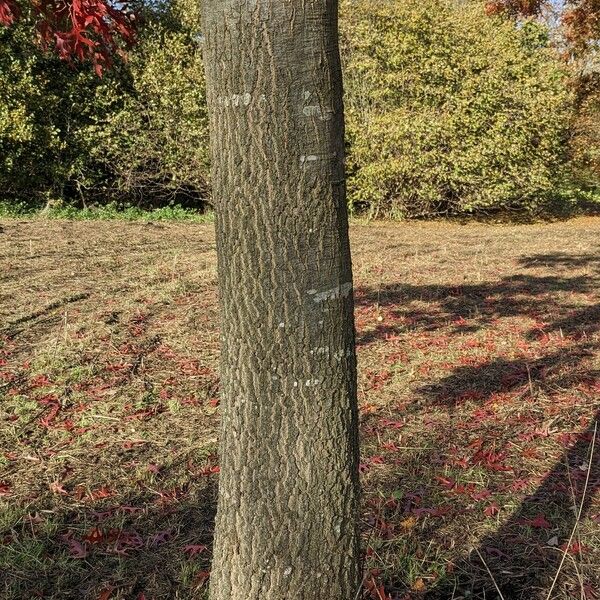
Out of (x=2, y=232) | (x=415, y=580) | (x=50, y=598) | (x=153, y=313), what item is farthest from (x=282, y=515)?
(x=2, y=232)

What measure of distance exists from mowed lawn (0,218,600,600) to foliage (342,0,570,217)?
5.84 metres

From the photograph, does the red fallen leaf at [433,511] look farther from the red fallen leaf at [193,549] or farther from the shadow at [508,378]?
the shadow at [508,378]

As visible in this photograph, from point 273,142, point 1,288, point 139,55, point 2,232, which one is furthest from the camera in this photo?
point 139,55

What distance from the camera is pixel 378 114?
13.4 meters

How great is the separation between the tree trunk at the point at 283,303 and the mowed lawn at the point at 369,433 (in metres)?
0.62

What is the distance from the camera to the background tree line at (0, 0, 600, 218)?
506 inches

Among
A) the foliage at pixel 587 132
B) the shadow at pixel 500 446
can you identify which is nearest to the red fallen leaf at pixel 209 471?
the shadow at pixel 500 446

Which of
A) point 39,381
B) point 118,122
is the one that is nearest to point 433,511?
point 39,381

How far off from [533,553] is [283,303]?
A: 1630 mm

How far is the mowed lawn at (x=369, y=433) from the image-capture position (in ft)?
8.61

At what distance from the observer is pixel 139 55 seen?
13305mm

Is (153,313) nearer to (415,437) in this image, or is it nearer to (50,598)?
(415,437)

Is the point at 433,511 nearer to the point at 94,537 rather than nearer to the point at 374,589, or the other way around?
the point at 374,589

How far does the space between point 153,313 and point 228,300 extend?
13.9 feet
